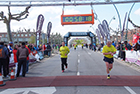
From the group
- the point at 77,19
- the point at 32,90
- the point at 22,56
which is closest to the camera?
the point at 32,90

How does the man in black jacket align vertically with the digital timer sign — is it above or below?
below

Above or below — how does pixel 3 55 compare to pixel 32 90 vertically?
above

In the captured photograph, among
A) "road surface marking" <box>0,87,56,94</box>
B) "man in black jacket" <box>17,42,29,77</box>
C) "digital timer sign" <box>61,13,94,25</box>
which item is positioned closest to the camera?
"road surface marking" <box>0,87,56,94</box>

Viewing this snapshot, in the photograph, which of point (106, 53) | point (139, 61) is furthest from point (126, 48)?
point (106, 53)

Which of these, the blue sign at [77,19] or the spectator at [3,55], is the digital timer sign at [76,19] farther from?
the spectator at [3,55]

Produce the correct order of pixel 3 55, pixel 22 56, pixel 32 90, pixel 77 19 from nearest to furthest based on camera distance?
pixel 32 90 → pixel 3 55 → pixel 22 56 → pixel 77 19

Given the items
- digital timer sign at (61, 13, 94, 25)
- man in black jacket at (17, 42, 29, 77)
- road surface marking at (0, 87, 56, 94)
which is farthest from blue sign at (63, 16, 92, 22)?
road surface marking at (0, 87, 56, 94)

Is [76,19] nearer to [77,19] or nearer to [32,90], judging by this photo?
[77,19]

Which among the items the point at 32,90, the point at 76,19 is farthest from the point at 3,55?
the point at 76,19

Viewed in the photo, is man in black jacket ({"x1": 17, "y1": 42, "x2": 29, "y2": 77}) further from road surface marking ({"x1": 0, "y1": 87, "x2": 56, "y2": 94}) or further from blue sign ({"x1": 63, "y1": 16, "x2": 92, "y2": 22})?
blue sign ({"x1": 63, "y1": 16, "x2": 92, "y2": 22})

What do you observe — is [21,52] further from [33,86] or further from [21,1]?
[21,1]

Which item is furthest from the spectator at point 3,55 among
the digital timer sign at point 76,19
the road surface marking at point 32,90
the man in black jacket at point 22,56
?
the digital timer sign at point 76,19

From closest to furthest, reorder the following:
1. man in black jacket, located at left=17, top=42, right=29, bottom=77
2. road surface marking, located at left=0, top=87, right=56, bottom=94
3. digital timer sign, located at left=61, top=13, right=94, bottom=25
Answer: road surface marking, located at left=0, top=87, right=56, bottom=94, man in black jacket, located at left=17, top=42, right=29, bottom=77, digital timer sign, located at left=61, top=13, right=94, bottom=25

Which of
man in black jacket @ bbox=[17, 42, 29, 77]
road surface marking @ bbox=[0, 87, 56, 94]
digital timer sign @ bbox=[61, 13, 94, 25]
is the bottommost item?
road surface marking @ bbox=[0, 87, 56, 94]
